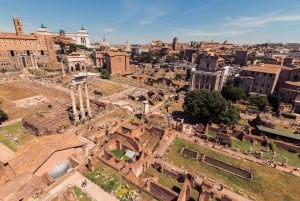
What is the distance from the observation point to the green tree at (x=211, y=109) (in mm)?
36312

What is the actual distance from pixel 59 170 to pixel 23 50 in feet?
317

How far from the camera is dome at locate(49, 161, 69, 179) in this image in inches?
854

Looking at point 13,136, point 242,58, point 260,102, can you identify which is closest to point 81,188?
point 13,136

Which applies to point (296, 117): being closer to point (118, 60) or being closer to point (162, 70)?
point (162, 70)

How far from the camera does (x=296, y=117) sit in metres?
43.9

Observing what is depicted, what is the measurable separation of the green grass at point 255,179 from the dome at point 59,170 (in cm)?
1544

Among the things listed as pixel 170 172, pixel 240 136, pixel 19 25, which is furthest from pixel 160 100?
pixel 19 25

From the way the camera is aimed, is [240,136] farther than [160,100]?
No

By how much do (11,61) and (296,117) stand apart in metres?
121

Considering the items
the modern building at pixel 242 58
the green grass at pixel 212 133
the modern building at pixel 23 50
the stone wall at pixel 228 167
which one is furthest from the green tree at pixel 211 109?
the modern building at pixel 23 50

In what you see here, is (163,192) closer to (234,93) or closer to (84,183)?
(84,183)

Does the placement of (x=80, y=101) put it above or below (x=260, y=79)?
below

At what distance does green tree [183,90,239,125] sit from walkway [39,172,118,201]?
84.9 feet

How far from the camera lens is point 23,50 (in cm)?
9088
